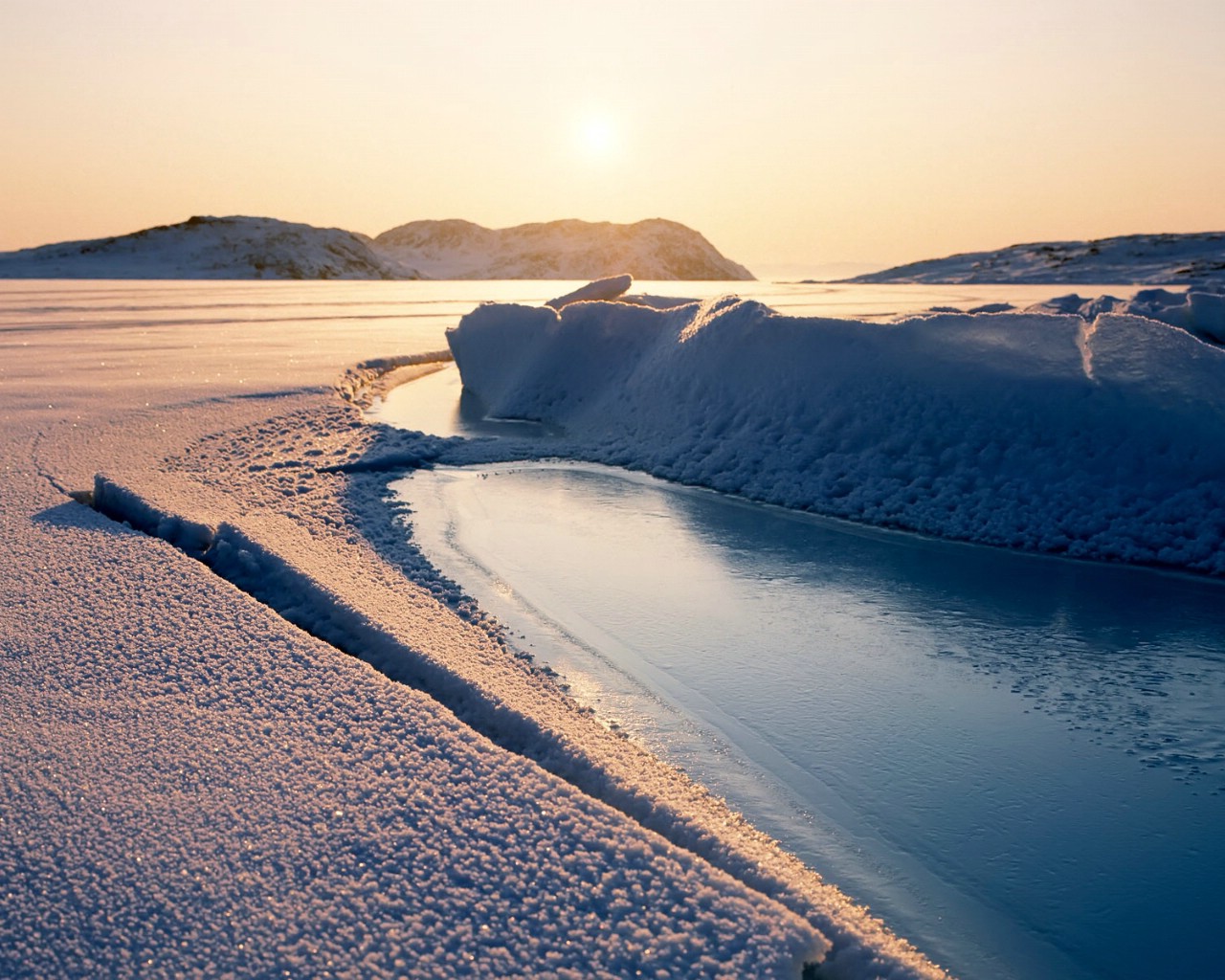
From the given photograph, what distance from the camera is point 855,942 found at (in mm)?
1693

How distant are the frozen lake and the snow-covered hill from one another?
132m

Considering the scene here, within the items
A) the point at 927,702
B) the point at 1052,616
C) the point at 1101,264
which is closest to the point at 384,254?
the point at 1101,264

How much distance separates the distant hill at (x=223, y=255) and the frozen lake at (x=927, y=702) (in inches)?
3445

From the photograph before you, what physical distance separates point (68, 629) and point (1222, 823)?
358 cm

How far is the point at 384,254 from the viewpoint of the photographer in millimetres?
123875

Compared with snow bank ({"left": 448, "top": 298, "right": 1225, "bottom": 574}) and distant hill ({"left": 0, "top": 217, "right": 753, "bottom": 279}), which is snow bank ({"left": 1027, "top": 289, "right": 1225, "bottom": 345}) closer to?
snow bank ({"left": 448, "top": 298, "right": 1225, "bottom": 574})

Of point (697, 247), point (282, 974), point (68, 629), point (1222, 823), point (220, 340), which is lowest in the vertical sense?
point (1222, 823)

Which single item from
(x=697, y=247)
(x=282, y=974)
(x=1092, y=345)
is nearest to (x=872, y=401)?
(x=1092, y=345)

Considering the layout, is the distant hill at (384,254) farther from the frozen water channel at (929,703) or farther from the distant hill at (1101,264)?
the frozen water channel at (929,703)

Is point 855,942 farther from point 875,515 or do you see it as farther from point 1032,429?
point 1032,429

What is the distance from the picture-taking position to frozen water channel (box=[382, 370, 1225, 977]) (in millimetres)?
2031

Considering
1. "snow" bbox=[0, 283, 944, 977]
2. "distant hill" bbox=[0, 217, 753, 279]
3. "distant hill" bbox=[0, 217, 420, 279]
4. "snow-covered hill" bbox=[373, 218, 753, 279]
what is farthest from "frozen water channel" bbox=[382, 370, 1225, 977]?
"snow-covered hill" bbox=[373, 218, 753, 279]

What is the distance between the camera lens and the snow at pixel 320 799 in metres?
1.57

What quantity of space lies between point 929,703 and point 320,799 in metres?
2.06
